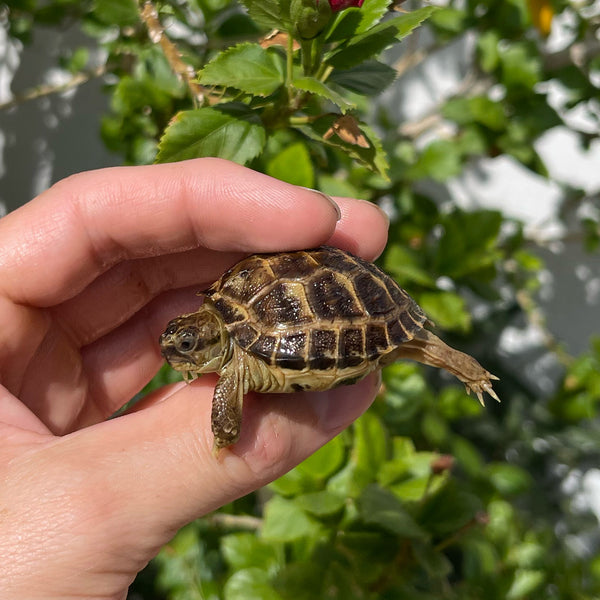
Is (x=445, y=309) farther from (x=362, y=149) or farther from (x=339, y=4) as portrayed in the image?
(x=339, y=4)

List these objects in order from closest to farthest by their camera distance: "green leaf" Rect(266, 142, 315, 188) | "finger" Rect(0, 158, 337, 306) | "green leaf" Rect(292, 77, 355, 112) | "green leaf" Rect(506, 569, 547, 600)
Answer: "green leaf" Rect(292, 77, 355, 112) < "finger" Rect(0, 158, 337, 306) < "green leaf" Rect(266, 142, 315, 188) < "green leaf" Rect(506, 569, 547, 600)

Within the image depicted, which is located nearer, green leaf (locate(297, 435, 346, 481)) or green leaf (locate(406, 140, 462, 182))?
green leaf (locate(297, 435, 346, 481))

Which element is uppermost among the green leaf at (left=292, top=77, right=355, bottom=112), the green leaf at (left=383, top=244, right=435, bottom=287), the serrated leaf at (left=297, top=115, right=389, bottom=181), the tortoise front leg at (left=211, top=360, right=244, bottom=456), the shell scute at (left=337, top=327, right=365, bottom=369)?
the green leaf at (left=292, top=77, right=355, bottom=112)

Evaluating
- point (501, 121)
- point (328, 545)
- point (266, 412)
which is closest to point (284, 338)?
point (266, 412)

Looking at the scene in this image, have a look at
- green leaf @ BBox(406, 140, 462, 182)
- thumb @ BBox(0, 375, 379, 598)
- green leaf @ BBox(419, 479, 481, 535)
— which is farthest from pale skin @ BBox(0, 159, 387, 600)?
green leaf @ BBox(406, 140, 462, 182)

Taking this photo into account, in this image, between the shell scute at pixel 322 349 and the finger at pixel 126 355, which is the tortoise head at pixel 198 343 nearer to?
the shell scute at pixel 322 349

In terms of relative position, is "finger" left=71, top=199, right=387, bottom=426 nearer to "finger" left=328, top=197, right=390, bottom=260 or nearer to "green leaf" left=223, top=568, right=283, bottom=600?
"finger" left=328, top=197, right=390, bottom=260
